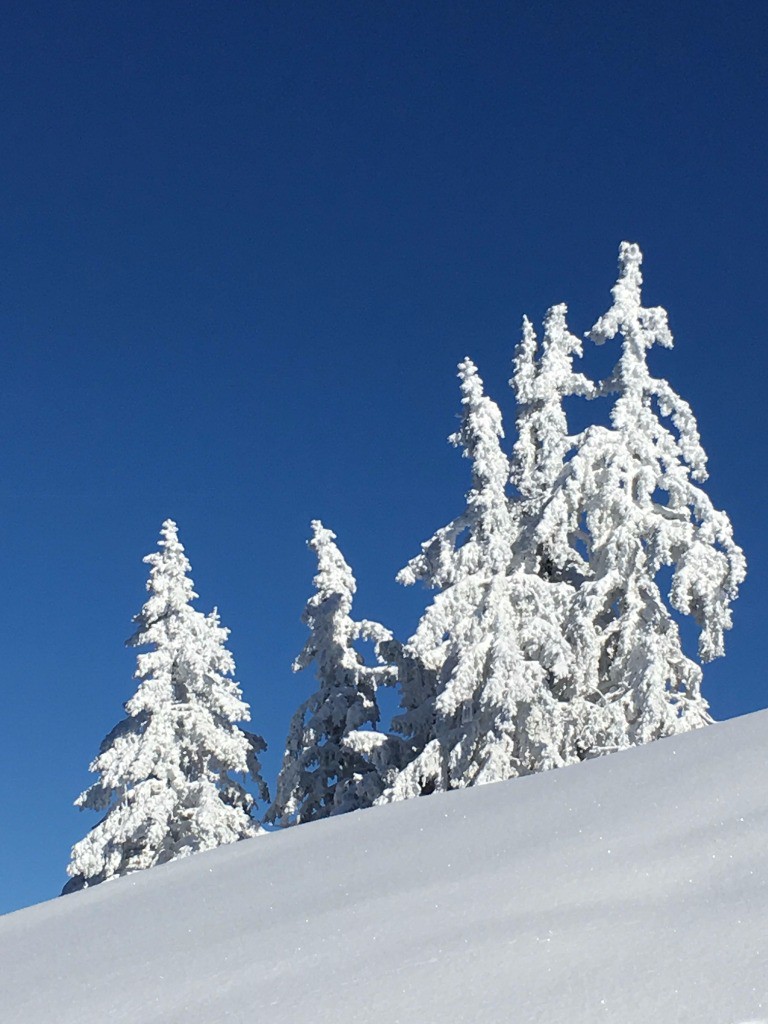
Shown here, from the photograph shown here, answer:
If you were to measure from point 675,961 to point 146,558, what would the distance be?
25.1 metres

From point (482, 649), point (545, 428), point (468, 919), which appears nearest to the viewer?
point (468, 919)

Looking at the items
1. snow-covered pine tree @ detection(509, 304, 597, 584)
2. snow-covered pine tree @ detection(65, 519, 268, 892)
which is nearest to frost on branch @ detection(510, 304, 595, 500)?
snow-covered pine tree @ detection(509, 304, 597, 584)

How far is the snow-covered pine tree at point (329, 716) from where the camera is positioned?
24.2 meters

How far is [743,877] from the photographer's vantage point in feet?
12.0

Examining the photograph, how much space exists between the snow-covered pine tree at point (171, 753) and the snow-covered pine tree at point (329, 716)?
56.8 inches

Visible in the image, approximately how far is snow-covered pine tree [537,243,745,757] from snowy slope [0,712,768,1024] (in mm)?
13919

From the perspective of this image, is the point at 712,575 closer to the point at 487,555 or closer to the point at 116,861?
the point at 487,555

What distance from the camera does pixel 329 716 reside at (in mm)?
24453

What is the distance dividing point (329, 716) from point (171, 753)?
415 cm

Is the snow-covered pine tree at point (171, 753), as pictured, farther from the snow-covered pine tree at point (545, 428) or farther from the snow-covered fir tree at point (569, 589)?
the snow-covered pine tree at point (545, 428)

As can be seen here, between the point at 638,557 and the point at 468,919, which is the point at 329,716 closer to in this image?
the point at 638,557

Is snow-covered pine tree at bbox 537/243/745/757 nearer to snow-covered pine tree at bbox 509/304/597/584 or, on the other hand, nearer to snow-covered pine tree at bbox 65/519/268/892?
snow-covered pine tree at bbox 509/304/597/584

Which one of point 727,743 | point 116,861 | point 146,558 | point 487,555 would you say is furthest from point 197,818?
point 727,743

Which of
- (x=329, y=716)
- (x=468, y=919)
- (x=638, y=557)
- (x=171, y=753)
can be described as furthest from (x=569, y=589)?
(x=468, y=919)
